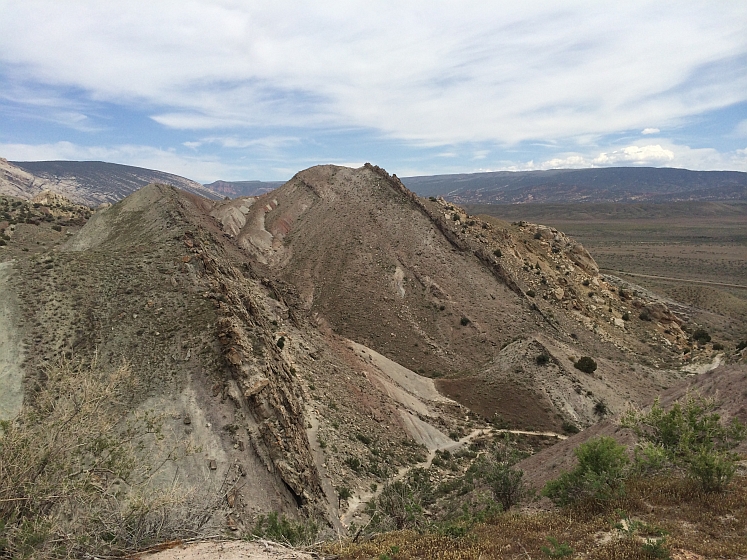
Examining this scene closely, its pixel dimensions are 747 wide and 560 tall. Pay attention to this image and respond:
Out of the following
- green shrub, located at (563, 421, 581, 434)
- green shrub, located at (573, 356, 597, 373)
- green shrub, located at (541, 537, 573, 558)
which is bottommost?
green shrub, located at (563, 421, 581, 434)

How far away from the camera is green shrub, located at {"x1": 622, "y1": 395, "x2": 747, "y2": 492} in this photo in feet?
30.5

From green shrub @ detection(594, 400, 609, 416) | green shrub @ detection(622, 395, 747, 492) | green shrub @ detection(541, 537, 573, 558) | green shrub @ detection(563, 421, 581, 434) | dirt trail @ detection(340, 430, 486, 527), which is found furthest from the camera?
green shrub @ detection(594, 400, 609, 416)

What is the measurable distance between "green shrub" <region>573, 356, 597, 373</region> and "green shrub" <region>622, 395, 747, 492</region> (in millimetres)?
18883

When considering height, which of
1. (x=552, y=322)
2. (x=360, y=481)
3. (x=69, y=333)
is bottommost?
(x=360, y=481)

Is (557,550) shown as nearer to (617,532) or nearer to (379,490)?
(617,532)

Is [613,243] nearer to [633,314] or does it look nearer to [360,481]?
[633,314]

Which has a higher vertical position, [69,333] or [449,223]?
[449,223]

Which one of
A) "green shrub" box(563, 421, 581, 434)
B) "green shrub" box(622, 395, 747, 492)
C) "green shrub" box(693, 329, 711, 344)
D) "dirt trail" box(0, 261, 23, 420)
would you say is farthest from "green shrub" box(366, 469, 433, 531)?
"green shrub" box(693, 329, 711, 344)

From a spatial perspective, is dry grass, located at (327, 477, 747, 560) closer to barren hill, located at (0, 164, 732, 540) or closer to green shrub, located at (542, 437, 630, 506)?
green shrub, located at (542, 437, 630, 506)

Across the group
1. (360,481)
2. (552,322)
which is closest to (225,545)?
(360,481)

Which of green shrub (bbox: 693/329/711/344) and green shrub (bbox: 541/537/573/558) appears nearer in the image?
green shrub (bbox: 541/537/573/558)

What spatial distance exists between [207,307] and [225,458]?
707 cm

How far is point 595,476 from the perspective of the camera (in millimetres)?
9742

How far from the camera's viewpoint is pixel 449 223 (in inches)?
1882
